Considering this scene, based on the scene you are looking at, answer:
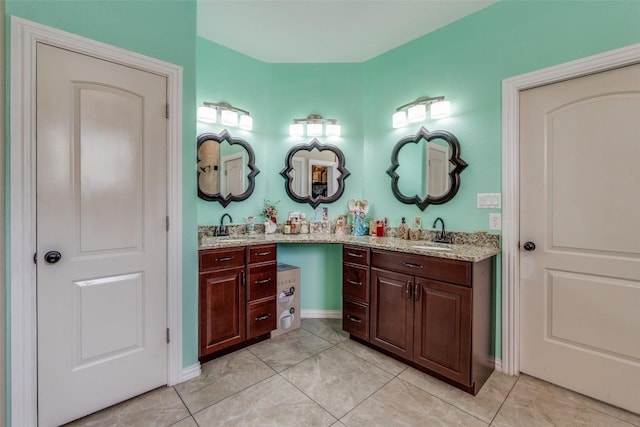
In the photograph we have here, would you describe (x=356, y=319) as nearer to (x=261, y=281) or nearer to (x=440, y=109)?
(x=261, y=281)

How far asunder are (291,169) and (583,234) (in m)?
2.44

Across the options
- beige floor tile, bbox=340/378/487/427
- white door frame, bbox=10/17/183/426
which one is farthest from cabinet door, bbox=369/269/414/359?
white door frame, bbox=10/17/183/426

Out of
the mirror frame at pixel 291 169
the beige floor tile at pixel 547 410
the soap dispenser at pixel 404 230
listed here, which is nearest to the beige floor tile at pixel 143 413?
the beige floor tile at pixel 547 410

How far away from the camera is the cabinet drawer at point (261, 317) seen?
239 centimetres

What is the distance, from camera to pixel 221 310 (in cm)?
221

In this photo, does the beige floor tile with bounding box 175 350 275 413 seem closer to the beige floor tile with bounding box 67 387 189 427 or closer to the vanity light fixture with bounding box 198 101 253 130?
the beige floor tile with bounding box 67 387 189 427

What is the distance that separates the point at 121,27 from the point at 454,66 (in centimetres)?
241

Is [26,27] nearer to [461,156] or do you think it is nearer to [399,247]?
[399,247]

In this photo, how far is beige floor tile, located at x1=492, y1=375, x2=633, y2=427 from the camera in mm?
1584

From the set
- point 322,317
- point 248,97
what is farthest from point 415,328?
point 248,97

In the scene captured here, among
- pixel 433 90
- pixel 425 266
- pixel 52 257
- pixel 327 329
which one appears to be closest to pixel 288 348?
pixel 327 329

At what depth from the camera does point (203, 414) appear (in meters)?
1.64

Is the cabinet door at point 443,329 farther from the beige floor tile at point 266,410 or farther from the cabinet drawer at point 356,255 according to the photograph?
the beige floor tile at point 266,410

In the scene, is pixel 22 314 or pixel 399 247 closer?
pixel 22 314
